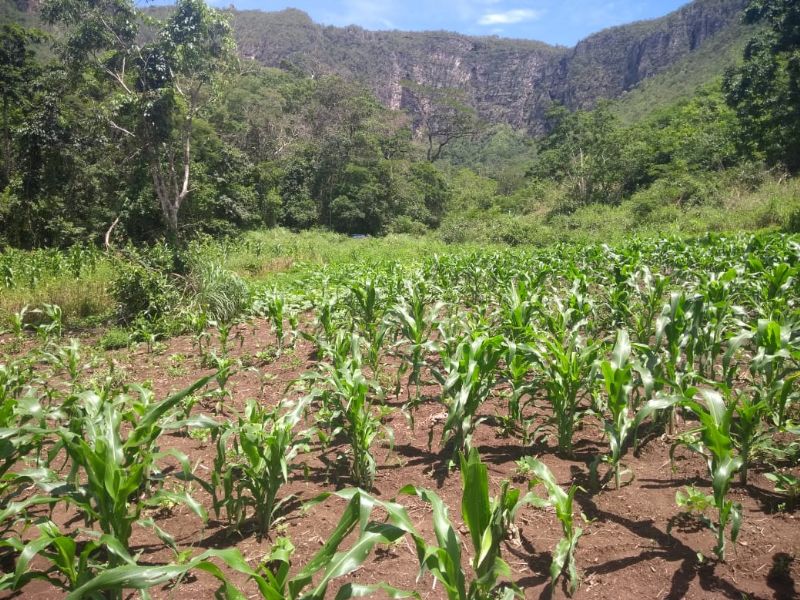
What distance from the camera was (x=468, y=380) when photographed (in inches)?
94.0

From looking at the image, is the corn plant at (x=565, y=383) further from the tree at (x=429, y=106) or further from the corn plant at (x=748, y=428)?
the tree at (x=429, y=106)

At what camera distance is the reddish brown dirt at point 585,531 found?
1.66m

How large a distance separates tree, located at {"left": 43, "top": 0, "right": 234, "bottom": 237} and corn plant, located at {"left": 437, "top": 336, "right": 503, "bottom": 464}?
12.5 metres

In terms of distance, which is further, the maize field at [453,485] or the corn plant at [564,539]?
the corn plant at [564,539]

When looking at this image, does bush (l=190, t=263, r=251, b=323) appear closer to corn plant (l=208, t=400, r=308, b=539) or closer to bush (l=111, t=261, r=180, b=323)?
bush (l=111, t=261, r=180, b=323)

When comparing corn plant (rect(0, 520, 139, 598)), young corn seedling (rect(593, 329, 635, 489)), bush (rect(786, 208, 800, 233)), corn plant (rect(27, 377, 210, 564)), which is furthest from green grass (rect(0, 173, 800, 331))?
young corn seedling (rect(593, 329, 635, 489))

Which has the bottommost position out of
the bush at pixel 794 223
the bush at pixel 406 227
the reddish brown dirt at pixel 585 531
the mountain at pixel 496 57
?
the reddish brown dirt at pixel 585 531

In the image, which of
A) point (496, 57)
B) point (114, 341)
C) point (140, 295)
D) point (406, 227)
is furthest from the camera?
point (496, 57)

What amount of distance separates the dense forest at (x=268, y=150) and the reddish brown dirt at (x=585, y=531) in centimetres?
1239

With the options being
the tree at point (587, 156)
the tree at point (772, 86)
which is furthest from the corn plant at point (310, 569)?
the tree at point (587, 156)

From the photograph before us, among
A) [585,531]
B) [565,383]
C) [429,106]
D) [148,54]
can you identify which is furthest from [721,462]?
[429,106]

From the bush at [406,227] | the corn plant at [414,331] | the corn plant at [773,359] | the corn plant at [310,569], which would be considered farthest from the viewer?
the bush at [406,227]

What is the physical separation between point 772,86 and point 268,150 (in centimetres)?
2288

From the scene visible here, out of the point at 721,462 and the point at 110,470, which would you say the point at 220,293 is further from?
the point at 721,462
